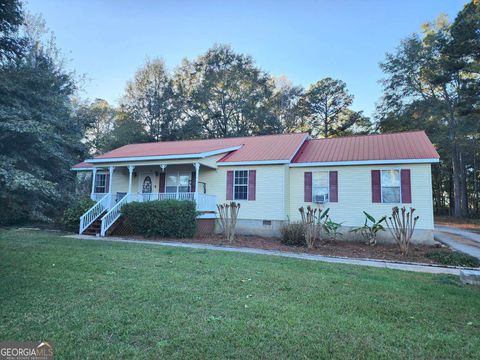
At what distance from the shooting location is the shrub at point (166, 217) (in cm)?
1185

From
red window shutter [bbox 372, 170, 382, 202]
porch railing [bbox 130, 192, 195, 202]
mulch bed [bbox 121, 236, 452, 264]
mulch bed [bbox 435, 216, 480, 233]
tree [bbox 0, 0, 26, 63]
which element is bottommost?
mulch bed [bbox 121, 236, 452, 264]

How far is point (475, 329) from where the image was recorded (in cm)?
362

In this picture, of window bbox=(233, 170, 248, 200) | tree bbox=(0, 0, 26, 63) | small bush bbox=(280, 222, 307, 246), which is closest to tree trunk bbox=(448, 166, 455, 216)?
window bbox=(233, 170, 248, 200)

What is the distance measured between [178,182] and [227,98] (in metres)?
18.5

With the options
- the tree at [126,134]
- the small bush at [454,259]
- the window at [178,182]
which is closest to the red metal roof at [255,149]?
the window at [178,182]

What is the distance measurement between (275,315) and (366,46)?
16861mm

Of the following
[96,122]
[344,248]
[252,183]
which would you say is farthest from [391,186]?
[96,122]

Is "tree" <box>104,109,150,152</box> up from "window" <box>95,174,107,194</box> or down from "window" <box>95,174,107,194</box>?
up

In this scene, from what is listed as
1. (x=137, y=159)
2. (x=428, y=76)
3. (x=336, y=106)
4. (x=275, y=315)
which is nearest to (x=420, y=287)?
(x=275, y=315)

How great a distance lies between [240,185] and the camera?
13945mm

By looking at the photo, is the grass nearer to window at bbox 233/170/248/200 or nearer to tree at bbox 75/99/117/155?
window at bbox 233/170/248/200

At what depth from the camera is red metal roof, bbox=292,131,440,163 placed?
38.6ft

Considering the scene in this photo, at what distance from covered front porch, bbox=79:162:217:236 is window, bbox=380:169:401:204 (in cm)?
766

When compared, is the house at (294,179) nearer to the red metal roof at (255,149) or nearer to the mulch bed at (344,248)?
the red metal roof at (255,149)
